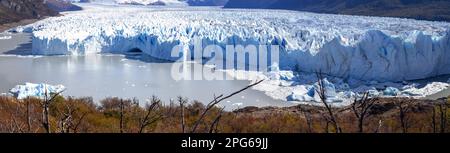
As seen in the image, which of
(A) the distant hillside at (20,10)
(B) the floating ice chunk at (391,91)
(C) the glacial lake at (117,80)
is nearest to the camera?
(C) the glacial lake at (117,80)

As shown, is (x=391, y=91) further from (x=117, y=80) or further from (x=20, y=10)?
(x=20, y=10)

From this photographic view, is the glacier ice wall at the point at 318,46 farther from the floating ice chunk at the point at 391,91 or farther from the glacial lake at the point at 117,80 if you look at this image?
the floating ice chunk at the point at 391,91

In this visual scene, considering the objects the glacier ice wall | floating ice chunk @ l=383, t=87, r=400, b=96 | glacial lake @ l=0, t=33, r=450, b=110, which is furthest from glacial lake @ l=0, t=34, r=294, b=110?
floating ice chunk @ l=383, t=87, r=400, b=96

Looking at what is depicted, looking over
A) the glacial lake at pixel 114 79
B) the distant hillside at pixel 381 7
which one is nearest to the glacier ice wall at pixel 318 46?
the glacial lake at pixel 114 79

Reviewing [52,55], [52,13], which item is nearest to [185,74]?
[52,55]

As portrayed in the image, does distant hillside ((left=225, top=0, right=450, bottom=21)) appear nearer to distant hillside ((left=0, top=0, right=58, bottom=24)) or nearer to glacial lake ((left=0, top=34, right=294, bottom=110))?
glacial lake ((left=0, top=34, right=294, bottom=110))
